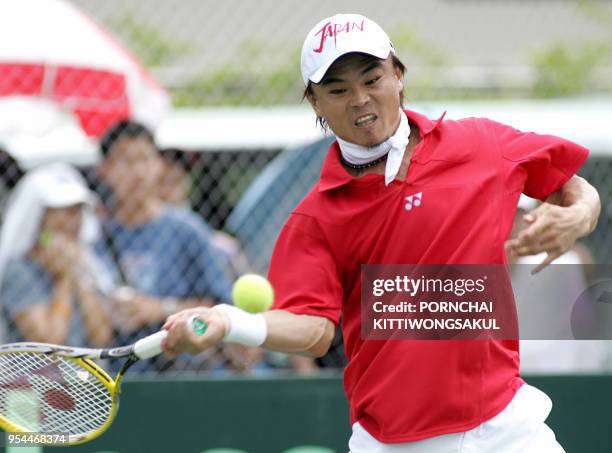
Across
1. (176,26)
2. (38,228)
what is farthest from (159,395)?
(176,26)

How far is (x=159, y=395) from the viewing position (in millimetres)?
5695

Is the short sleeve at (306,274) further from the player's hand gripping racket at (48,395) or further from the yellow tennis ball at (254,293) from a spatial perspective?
the player's hand gripping racket at (48,395)

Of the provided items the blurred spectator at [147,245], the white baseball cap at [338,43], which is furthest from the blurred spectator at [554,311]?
the white baseball cap at [338,43]

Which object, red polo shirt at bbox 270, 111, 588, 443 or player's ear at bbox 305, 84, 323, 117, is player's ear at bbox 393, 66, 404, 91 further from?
player's ear at bbox 305, 84, 323, 117

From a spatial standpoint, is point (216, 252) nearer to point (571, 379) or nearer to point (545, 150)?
point (571, 379)

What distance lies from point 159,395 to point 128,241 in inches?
31.9

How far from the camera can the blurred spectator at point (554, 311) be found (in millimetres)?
5660

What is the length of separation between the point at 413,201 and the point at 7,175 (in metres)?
3.28

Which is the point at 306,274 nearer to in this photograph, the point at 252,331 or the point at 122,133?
the point at 252,331

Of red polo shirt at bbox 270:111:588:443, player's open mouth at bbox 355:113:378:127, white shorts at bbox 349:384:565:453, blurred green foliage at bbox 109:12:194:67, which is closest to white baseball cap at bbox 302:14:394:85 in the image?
player's open mouth at bbox 355:113:378:127

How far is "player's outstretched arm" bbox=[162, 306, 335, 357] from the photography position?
322 cm

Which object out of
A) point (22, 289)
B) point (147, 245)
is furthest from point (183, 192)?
point (22, 289)

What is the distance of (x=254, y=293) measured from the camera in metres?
3.51

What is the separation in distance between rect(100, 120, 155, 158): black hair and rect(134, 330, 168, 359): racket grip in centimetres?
282
